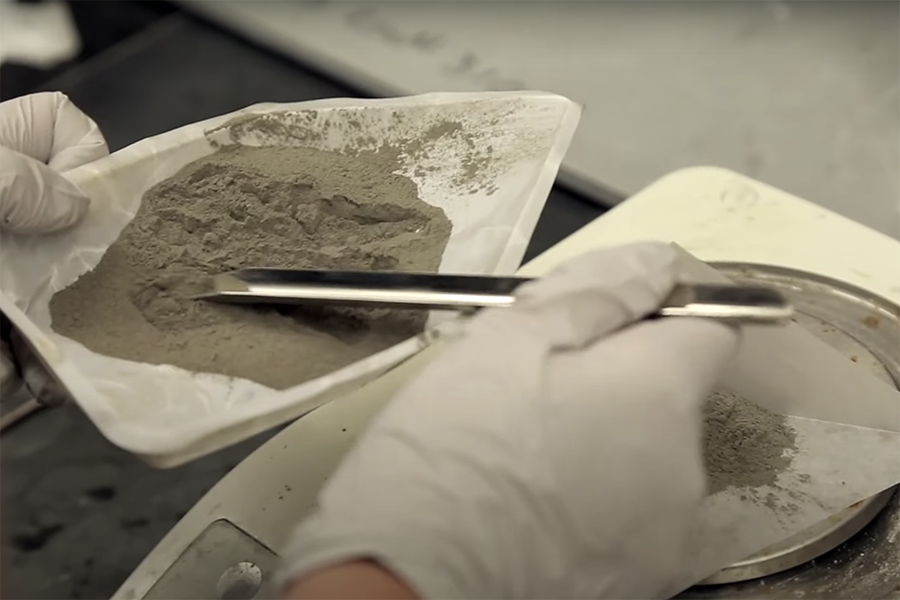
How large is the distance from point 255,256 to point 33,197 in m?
0.14

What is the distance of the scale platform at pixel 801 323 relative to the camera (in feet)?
2.13

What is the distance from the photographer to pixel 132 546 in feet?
3.66

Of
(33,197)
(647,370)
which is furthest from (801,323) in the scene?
(33,197)

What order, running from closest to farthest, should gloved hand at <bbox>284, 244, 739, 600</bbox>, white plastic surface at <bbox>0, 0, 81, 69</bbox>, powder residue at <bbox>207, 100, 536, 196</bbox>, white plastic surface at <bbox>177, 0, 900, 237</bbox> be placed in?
gloved hand at <bbox>284, 244, 739, 600</bbox> < powder residue at <bbox>207, 100, 536, 196</bbox> < white plastic surface at <bbox>177, 0, 900, 237</bbox> < white plastic surface at <bbox>0, 0, 81, 69</bbox>

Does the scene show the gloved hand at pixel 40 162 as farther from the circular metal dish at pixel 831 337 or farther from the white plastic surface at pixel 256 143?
the circular metal dish at pixel 831 337

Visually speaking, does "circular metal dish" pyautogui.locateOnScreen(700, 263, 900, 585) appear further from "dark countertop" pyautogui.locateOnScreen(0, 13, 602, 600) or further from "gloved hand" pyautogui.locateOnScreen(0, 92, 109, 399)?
"dark countertop" pyautogui.locateOnScreen(0, 13, 602, 600)

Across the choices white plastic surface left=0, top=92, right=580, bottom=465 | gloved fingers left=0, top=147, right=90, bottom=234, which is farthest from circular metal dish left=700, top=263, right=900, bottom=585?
gloved fingers left=0, top=147, right=90, bottom=234

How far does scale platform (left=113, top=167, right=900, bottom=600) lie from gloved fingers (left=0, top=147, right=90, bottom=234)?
0.81 ft

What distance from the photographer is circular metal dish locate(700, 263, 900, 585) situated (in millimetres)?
647

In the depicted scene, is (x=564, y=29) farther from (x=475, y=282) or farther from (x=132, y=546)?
(x=475, y=282)

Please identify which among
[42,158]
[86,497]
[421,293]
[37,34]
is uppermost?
Answer: [421,293]

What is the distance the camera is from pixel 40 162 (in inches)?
26.6

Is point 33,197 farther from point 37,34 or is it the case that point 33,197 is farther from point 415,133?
point 37,34

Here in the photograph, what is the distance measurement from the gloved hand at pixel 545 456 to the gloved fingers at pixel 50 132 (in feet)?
1.20
